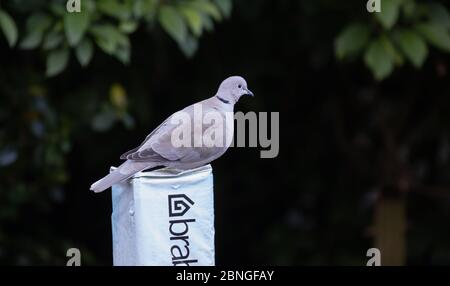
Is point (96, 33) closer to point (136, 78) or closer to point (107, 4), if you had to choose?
point (107, 4)

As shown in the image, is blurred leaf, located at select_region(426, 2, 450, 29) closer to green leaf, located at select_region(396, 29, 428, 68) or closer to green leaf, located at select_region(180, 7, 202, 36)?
green leaf, located at select_region(396, 29, 428, 68)

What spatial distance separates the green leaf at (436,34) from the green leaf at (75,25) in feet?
4.80

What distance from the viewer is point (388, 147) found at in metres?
5.14

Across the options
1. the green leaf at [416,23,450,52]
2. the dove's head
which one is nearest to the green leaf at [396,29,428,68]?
the green leaf at [416,23,450,52]

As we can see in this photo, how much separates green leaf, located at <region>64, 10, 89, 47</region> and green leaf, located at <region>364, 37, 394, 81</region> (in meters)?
1.23

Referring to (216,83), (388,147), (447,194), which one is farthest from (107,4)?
(447,194)

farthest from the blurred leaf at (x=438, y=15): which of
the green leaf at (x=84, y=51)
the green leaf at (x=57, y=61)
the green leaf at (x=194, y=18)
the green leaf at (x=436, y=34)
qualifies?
the green leaf at (x=57, y=61)

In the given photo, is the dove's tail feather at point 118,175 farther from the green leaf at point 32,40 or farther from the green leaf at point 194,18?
the green leaf at point 32,40

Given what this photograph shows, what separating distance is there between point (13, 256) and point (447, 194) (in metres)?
2.48

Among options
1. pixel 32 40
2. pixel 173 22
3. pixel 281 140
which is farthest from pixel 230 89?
pixel 281 140

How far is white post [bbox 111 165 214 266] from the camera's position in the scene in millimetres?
2594

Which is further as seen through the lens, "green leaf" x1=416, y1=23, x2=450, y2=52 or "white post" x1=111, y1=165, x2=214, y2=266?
"green leaf" x1=416, y1=23, x2=450, y2=52

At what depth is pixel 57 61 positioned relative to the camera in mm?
3811
